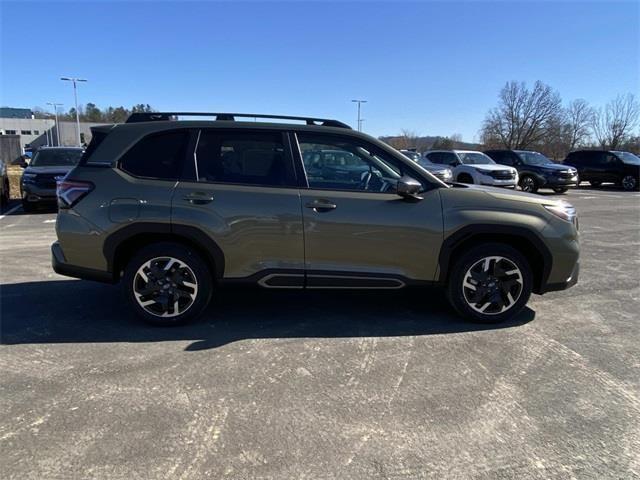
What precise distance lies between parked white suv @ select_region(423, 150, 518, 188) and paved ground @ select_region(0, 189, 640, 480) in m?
14.1

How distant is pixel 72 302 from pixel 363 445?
3751mm

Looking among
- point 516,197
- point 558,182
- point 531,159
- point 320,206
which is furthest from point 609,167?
point 320,206

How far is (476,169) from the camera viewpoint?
1888 centimetres

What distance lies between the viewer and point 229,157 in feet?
14.4

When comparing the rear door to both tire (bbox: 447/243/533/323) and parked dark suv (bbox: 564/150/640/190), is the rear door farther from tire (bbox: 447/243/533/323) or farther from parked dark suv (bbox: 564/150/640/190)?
parked dark suv (bbox: 564/150/640/190)

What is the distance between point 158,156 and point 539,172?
19367 mm

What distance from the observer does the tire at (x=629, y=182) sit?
24155mm

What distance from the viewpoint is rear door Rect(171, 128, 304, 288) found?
4238 mm

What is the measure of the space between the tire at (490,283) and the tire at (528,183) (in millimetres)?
17665

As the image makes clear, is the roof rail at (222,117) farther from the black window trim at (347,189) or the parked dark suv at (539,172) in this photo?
the parked dark suv at (539,172)

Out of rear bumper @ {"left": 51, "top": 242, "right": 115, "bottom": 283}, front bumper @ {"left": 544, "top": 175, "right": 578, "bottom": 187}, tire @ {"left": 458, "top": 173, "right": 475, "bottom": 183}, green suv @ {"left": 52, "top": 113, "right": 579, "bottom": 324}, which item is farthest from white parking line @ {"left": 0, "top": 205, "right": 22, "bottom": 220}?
front bumper @ {"left": 544, "top": 175, "right": 578, "bottom": 187}

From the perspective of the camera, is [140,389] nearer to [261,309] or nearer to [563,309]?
[261,309]

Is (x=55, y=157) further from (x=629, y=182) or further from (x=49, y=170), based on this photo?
(x=629, y=182)

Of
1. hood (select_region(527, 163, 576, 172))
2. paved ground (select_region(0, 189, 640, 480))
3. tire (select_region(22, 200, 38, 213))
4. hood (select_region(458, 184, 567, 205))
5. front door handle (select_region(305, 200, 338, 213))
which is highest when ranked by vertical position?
hood (select_region(527, 163, 576, 172))
